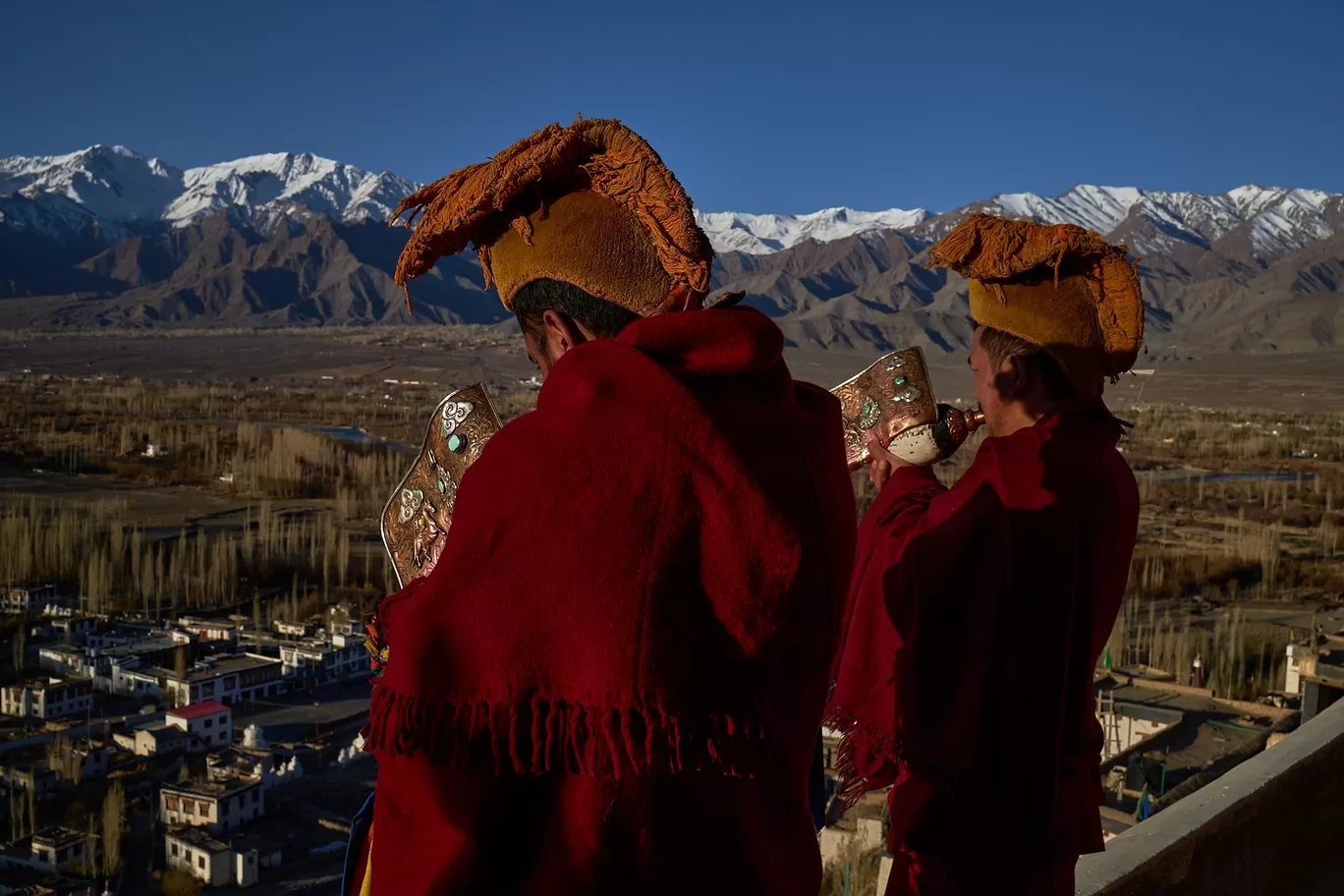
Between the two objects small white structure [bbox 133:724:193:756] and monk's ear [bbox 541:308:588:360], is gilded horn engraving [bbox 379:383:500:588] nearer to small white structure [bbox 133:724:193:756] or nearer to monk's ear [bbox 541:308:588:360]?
monk's ear [bbox 541:308:588:360]

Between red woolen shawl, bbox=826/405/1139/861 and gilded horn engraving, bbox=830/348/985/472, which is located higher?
gilded horn engraving, bbox=830/348/985/472

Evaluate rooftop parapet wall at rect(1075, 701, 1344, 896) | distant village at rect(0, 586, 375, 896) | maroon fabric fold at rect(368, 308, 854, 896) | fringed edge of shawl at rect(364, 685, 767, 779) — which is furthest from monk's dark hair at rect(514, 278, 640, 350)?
distant village at rect(0, 586, 375, 896)

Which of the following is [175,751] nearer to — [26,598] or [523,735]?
[26,598]

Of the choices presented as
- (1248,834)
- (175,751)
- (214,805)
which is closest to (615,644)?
(1248,834)

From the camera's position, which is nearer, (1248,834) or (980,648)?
(980,648)

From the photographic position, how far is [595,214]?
1.41 m

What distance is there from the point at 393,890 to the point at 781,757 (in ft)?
1.38

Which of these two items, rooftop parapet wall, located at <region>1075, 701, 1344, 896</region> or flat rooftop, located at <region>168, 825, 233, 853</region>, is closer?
rooftop parapet wall, located at <region>1075, 701, 1344, 896</region>

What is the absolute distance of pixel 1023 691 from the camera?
207cm

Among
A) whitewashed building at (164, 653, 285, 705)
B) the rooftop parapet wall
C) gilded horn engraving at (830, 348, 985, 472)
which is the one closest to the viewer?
gilded horn engraving at (830, 348, 985, 472)

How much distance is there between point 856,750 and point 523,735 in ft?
3.74

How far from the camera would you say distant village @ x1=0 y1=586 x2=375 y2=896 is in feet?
28.8

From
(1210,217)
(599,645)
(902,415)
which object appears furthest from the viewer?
(1210,217)

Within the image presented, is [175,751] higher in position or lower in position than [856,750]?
lower
